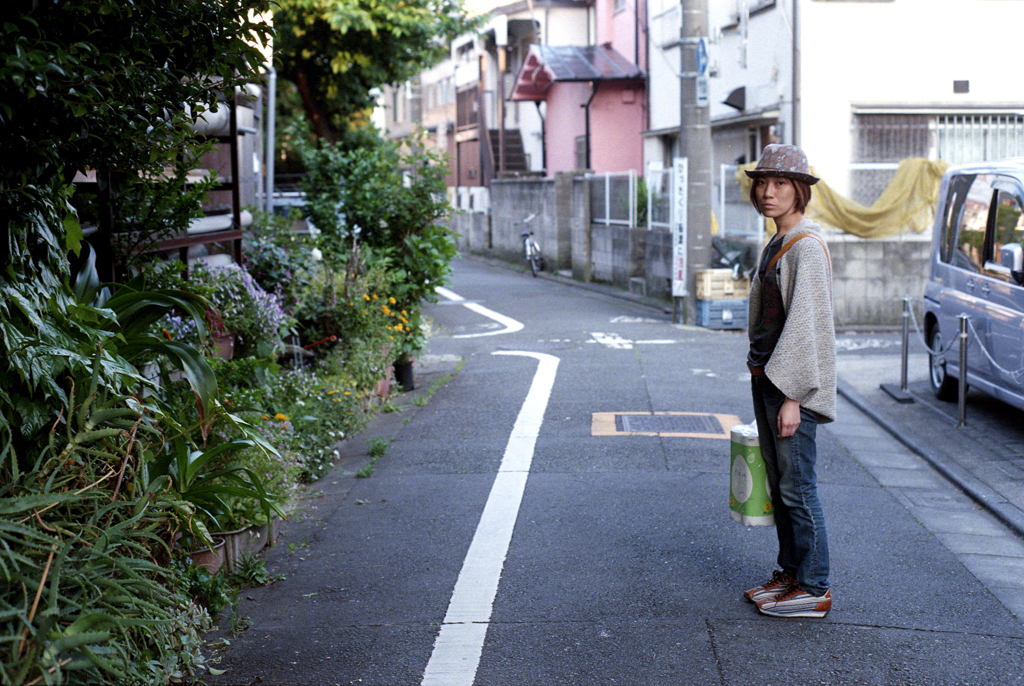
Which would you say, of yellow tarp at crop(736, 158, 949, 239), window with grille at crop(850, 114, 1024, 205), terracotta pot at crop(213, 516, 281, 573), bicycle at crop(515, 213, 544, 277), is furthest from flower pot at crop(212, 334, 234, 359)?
bicycle at crop(515, 213, 544, 277)

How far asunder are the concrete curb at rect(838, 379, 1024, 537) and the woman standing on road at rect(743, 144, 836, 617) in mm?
2040

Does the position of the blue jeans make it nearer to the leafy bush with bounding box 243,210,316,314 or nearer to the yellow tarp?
the leafy bush with bounding box 243,210,316,314

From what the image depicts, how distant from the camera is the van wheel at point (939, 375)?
31.0ft

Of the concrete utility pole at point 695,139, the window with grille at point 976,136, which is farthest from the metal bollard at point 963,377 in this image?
the window with grille at point 976,136

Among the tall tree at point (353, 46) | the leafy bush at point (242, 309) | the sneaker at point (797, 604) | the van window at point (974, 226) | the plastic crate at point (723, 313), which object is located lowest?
the sneaker at point (797, 604)

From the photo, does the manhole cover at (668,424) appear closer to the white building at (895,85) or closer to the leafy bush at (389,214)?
the leafy bush at (389,214)

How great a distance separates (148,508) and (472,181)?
38.2 m

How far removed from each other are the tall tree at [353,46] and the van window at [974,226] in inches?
451

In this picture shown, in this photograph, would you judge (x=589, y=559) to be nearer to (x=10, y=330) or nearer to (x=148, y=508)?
(x=148, y=508)

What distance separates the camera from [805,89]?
16.0 metres

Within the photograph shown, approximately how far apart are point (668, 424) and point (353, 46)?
13.3 m

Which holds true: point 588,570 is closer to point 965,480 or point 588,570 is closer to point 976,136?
point 965,480

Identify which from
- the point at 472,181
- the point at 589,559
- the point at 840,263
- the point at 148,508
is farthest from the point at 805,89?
the point at 472,181

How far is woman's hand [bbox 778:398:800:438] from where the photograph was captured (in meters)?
4.38
